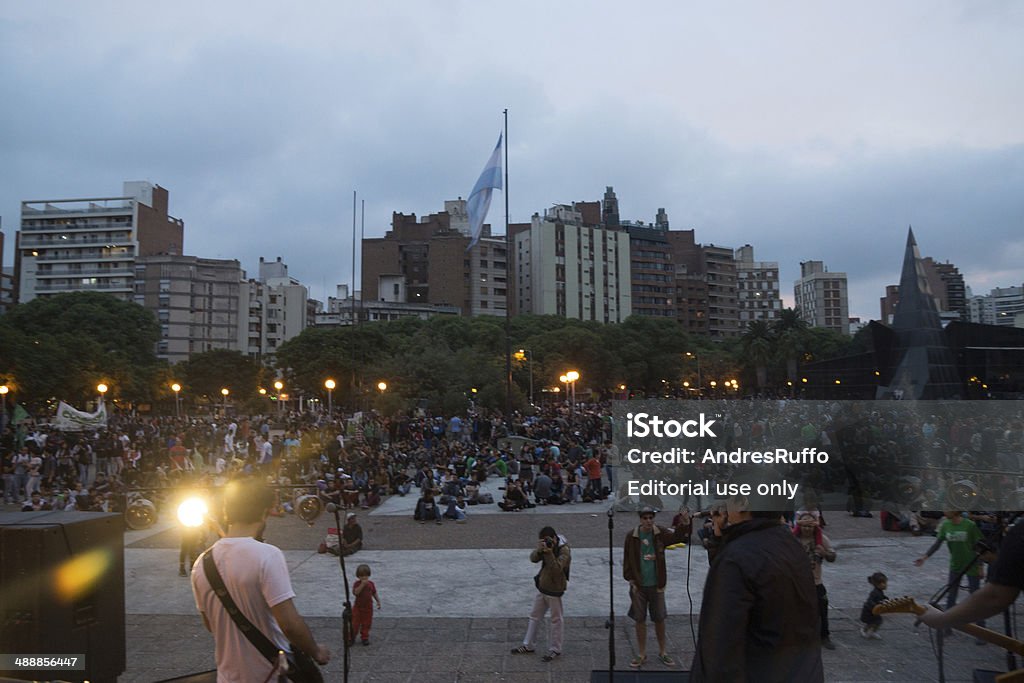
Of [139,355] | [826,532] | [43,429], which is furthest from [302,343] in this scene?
[826,532]

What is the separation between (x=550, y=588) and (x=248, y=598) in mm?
4958

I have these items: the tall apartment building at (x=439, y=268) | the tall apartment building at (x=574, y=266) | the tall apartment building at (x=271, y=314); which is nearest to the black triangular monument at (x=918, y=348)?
the tall apartment building at (x=574, y=266)

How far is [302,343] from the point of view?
6588 cm

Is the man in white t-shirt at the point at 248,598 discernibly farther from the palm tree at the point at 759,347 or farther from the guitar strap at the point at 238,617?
the palm tree at the point at 759,347

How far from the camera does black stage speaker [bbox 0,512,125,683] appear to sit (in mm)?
4098

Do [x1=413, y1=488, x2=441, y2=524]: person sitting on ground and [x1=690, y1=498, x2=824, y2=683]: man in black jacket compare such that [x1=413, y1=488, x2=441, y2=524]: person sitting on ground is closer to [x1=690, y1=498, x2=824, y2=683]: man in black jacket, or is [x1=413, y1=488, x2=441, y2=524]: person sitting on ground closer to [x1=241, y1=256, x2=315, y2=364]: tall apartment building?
[x1=690, y1=498, x2=824, y2=683]: man in black jacket

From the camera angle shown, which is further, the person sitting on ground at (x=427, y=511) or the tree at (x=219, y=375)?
the tree at (x=219, y=375)

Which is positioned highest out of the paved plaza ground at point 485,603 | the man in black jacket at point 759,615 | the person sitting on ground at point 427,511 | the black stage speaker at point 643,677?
the man in black jacket at point 759,615

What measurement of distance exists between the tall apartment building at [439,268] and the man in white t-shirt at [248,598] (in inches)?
4187

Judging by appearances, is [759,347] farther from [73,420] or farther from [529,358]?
[73,420]

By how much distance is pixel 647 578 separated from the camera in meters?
7.64

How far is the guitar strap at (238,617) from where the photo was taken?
126 inches

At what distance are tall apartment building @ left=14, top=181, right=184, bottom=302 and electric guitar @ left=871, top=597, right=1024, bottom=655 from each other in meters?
111

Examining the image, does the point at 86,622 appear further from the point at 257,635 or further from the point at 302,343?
the point at 302,343
